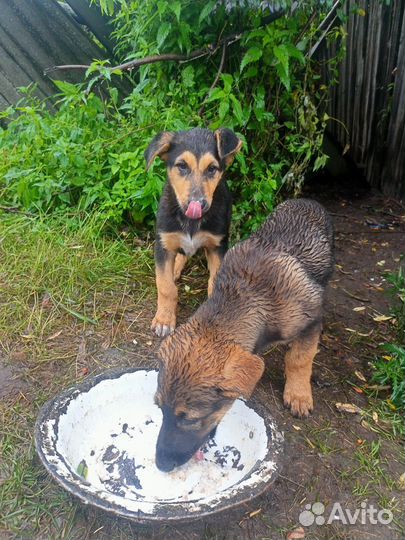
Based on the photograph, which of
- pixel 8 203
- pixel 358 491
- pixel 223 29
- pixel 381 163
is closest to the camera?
pixel 358 491

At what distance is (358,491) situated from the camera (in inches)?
131

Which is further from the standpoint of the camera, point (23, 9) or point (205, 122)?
point (23, 9)

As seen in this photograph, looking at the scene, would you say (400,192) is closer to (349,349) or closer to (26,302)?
(349,349)

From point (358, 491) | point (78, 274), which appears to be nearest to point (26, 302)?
point (78, 274)

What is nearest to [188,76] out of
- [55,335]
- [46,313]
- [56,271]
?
[56,271]

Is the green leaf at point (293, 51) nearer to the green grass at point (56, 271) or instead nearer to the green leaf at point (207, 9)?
the green leaf at point (207, 9)

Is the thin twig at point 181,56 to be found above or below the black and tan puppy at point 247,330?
above

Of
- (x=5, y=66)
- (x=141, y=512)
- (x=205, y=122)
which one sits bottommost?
(x=205, y=122)

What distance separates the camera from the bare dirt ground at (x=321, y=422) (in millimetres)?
3055

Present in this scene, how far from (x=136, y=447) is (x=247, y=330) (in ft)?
3.52

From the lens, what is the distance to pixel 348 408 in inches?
156

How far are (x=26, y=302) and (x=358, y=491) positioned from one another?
116 inches
